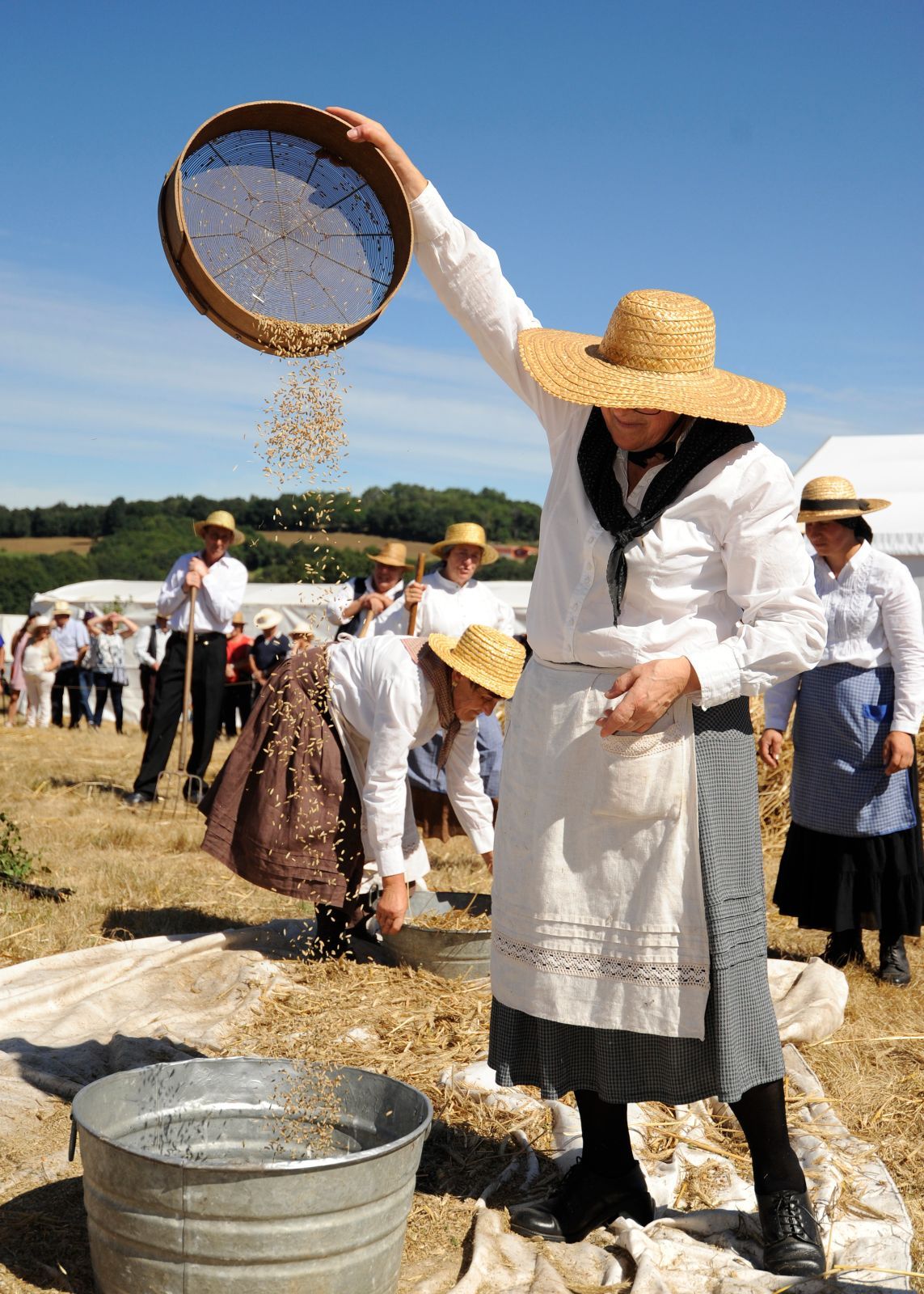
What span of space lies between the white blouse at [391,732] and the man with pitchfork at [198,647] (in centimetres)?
390

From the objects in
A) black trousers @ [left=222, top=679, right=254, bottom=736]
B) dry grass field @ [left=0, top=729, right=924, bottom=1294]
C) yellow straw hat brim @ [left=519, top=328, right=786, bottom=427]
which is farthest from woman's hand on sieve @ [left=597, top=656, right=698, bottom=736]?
black trousers @ [left=222, top=679, right=254, bottom=736]

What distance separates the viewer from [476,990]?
405 centimetres

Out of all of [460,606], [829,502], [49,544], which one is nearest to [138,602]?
[460,606]

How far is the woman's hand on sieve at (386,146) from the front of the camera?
8.80 feet

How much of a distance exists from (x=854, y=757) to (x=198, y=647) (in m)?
4.73

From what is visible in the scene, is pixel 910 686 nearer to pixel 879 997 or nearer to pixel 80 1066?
pixel 879 997

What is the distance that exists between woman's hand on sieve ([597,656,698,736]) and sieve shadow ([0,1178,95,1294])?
152cm

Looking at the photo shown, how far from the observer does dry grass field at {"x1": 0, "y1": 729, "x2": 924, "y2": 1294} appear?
2.71 meters

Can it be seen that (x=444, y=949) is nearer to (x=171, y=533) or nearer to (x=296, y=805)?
(x=296, y=805)

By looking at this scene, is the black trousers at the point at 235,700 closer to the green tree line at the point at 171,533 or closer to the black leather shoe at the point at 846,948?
the green tree line at the point at 171,533

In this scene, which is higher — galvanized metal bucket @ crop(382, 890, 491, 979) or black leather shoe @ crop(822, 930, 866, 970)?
galvanized metal bucket @ crop(382, 890, 491, 979)

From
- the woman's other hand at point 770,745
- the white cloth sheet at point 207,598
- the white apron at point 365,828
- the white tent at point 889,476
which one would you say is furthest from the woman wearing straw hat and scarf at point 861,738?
the white tent at point 889,476

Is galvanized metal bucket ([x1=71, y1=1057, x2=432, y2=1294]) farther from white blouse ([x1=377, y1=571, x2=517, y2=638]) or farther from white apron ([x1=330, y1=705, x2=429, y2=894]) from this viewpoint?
white blouse ([x1=377, y1=571, x2=517, y2=638])


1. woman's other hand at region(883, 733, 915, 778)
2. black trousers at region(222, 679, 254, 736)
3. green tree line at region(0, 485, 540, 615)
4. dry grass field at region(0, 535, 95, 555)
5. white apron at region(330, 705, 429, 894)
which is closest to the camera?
white apron at region(330, 705, 429, 894)
